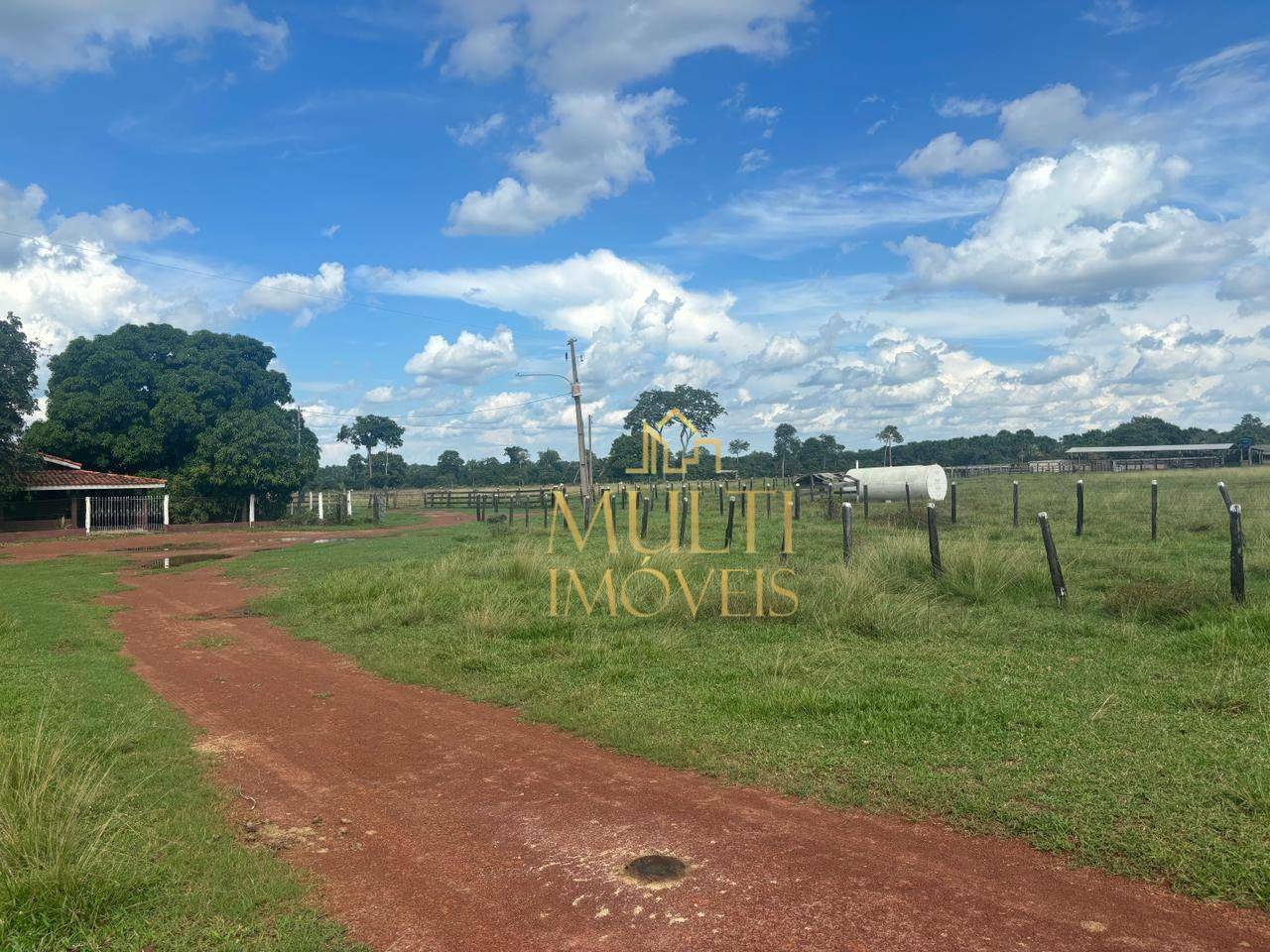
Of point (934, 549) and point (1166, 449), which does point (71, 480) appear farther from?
point (1166, 449)

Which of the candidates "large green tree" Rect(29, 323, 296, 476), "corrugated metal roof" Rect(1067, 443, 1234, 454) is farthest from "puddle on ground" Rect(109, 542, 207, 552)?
"corrugated metal roof" Rect(1067, 443, 1234, 454)

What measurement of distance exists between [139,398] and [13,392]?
7.61 metres

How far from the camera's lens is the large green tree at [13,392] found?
1163 inches

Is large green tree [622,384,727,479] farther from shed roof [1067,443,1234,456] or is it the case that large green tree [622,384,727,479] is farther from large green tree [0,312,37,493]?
shed roof [1067,443,1234,456]

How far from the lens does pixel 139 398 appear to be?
3794 centimetres

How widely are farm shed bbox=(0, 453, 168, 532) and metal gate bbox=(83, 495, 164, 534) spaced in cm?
46

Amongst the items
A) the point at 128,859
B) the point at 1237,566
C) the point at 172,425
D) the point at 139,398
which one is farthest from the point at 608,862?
the point at 139,398

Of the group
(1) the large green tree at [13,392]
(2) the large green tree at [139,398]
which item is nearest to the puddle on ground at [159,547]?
(1) the large green tree at [13,392]

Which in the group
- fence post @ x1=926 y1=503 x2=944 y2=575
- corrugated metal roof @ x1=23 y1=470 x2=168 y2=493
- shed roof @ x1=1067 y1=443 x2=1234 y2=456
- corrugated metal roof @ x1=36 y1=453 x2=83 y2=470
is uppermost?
shed roof @ x1=1067 y1=443 x2=1234 y2=456

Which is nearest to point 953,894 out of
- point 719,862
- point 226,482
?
point 719,862

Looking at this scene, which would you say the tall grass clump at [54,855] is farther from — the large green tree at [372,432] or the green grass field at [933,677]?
the large green tree at [372,432]

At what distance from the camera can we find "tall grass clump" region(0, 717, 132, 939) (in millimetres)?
3631

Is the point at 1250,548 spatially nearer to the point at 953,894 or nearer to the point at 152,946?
the point at 953,894

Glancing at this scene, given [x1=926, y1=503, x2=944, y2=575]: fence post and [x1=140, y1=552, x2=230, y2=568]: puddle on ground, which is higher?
[x1=926, y1=503, x2=944, y2=575]: fence post
